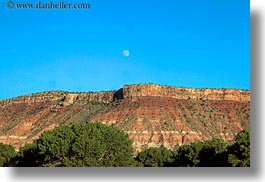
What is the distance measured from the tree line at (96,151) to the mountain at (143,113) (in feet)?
137

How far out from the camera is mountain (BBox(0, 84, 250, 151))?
285ft

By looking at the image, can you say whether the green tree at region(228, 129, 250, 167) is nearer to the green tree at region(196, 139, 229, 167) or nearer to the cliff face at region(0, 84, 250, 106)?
the green tree at region(196, 139, 229, 167)

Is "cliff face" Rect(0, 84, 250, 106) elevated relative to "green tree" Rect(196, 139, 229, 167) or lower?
elevated

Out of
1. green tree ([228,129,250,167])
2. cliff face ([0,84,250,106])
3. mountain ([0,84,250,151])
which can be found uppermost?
cliff face ([0,84,250,106])

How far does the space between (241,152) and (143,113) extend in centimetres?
6304

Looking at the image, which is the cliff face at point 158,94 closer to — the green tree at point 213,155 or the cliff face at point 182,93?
the cliff face at point 182,93

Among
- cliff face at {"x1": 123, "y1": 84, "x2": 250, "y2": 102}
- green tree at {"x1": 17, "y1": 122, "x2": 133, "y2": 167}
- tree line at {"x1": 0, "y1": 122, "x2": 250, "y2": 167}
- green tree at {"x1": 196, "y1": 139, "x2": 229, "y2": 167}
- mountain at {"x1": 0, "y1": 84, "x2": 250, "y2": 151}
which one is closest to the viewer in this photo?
tree line at {"x1": 0, "y1": 122, "x2": 250, "y2": 167}

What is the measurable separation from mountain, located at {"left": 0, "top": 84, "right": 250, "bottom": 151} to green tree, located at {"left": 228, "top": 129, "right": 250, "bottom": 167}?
50.0 metres

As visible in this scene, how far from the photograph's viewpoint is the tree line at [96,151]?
31.5 metres

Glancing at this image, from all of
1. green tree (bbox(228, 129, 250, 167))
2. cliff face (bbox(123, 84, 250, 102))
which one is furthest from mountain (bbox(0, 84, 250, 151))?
green tree (bbox(228, 129, 250, 167))

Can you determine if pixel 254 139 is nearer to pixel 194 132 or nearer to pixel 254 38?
pixel 254 38

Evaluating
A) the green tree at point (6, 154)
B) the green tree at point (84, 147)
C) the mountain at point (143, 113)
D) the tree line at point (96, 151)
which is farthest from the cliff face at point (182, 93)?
the green tree at point (84, 147)

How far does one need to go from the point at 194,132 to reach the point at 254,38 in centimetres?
6954

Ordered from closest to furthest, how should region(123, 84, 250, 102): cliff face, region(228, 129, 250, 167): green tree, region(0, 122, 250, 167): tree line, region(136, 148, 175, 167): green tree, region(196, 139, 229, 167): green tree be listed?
1. region(228, 129, 250, 167): green tree
2. region(0, 122, 250, 167): tree line
3. region(196, 139, 229, 167): green tree
4. region(136, 148, 175, 167): green tree
5. region(123, 84, 250, 102): cliff face
